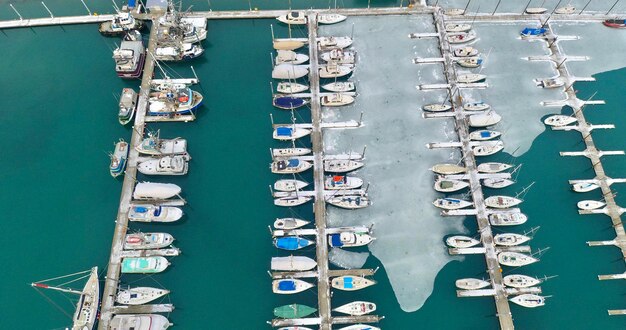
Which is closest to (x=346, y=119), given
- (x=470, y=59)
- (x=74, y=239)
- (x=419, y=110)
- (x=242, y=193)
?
(x=419, y=110)

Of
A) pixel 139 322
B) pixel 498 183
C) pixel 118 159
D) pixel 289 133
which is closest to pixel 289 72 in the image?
pixel 289 133

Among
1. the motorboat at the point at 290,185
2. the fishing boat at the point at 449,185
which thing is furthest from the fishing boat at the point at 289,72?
the fishing boat at the point at 449,185

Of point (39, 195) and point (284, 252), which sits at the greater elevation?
point (39, 195)

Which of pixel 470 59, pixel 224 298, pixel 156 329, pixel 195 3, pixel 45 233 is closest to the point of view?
pixel 156 329

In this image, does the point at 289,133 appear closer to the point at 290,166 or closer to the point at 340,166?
the point at 290,166

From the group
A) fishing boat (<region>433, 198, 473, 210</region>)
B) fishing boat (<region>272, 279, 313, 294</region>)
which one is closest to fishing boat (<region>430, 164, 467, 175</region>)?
fishing boat (<region>433, 198, 473, 210</region>)

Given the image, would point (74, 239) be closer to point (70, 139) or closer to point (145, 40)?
point (70, 139)

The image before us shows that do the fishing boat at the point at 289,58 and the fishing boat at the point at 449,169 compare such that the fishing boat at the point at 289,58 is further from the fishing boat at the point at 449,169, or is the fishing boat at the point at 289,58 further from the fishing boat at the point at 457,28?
the fishing boat at the point at 449,169
